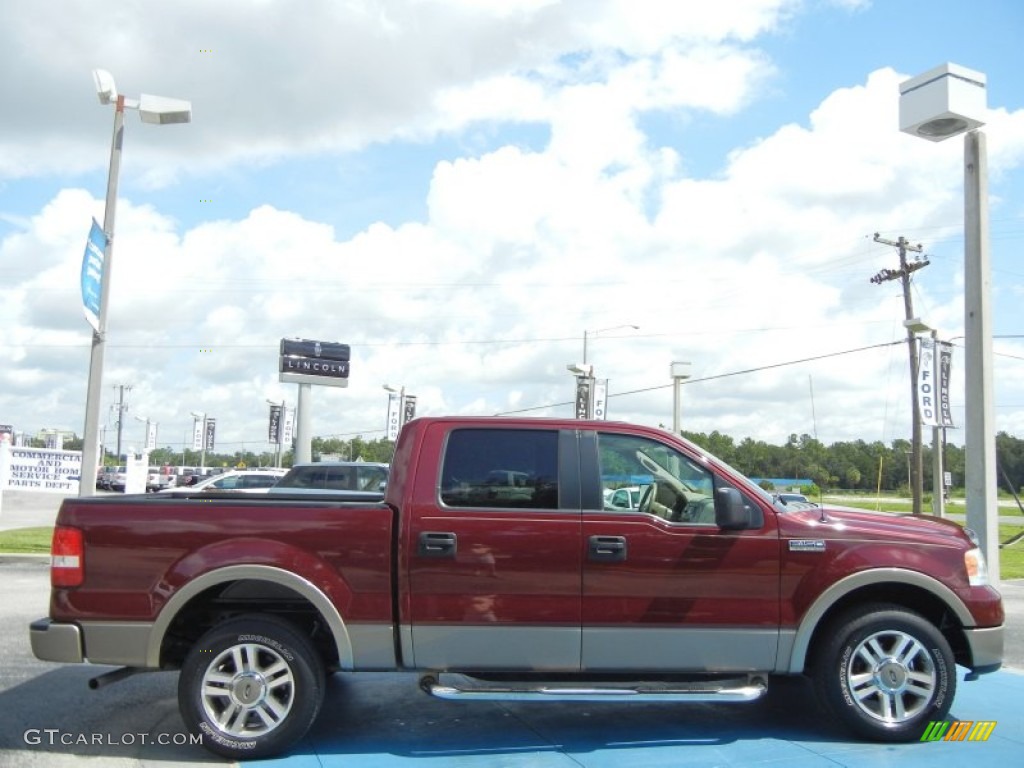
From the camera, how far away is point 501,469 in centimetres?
548

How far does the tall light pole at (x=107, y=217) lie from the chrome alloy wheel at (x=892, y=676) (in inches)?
470

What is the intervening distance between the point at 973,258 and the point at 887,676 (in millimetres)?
6148

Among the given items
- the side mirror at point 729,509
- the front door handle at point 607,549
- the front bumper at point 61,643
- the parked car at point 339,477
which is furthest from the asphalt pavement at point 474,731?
the parked car at point 339,477

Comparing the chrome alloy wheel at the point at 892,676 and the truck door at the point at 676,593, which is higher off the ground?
the truck door at the point at 676,593

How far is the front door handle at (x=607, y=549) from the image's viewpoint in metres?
5.22

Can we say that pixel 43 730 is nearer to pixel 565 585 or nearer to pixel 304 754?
pixel 304 754

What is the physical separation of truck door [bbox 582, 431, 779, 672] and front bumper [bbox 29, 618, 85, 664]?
111 inches

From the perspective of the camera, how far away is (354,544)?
519 centimetres

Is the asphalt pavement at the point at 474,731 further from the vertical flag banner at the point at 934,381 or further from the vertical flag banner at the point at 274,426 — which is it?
the vertical flag banner at the point at 274,426

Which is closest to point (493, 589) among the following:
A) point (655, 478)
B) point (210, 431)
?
point (655, 478)

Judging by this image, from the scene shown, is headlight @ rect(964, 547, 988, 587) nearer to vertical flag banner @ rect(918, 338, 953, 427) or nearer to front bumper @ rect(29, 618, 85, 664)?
front bumper @ rect(29, 618, 85, 664)

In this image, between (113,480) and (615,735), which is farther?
(113,480)

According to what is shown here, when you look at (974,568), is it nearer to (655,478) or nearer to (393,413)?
(655,478)

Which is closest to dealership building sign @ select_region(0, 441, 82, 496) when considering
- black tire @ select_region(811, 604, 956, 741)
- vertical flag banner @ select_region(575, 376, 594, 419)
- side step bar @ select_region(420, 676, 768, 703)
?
vertical flag banner @ select_region(575, 376, 594, 419)
